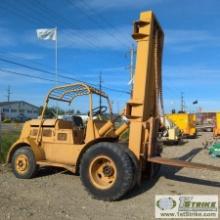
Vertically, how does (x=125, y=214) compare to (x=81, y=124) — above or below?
below

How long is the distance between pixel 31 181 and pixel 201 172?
196 inches

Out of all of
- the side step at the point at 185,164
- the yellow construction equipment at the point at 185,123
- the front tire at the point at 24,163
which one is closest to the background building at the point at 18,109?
the yellow construction equipment at the point at 185,123

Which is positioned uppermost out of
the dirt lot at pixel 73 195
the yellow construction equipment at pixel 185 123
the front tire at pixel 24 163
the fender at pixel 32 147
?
the yellow construction equipment at pixel 185 123

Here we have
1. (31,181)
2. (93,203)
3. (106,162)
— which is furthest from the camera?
(31,181)

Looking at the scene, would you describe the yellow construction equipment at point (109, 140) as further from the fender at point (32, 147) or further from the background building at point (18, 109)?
the background building at point (18, 109)

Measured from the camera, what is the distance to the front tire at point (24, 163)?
9820 millimetres

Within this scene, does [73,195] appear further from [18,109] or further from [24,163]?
[18,109]

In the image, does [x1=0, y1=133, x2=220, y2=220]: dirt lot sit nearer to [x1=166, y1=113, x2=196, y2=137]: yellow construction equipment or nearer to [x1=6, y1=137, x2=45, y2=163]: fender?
A: [x1=6, y1=137, x2=45, y2=163]: fender

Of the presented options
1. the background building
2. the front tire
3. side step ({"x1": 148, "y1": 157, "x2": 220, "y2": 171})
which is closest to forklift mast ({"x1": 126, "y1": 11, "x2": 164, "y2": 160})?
side step ({"x1": 148, "y1": 157, "x2": 220, "y2": 171})

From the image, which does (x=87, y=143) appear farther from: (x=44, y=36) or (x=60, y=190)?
(x=44, y=36)

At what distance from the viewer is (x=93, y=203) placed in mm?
7691

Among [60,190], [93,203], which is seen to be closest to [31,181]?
[60,190]

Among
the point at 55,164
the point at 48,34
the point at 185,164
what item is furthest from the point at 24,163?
the point at 48,34

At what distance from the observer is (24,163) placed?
32.7ft
